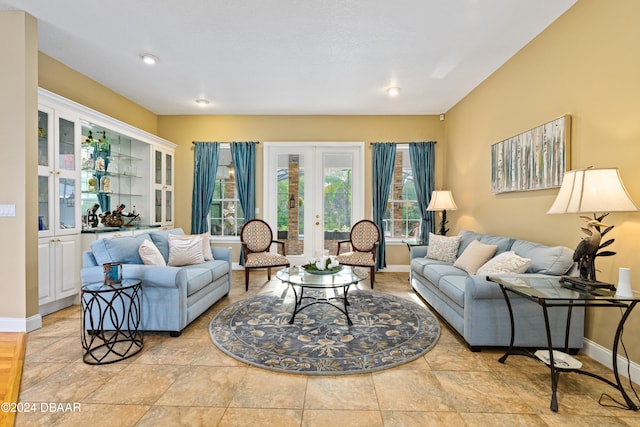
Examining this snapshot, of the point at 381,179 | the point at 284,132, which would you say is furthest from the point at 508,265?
the point at 284,132

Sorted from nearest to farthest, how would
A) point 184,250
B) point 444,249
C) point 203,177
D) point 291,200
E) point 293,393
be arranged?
point 293,393, point 184,250, point 444,249, point 203,177, point 291,200

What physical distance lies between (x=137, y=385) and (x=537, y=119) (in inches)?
165

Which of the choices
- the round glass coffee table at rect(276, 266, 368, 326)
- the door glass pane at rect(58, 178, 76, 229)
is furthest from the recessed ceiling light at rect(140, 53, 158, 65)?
the round glass coffee table at rect(276, 266, 368, 326)

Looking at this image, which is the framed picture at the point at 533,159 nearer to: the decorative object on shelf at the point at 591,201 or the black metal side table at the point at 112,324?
the decorative object on shelf at the point at 591,201

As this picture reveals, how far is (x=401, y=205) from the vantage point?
5.68 meters


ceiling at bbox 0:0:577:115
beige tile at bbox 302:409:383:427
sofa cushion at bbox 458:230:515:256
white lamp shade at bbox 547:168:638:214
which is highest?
ceiling at bbox 0:0:577:115

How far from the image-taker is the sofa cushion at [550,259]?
246 cm

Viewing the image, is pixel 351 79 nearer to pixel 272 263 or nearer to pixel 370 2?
pixel 370 2

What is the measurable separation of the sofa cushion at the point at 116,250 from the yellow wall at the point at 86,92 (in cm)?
215

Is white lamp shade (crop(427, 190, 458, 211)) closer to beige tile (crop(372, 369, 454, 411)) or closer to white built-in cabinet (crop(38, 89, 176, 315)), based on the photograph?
beige tile (crop(372, 369, 454, 411))

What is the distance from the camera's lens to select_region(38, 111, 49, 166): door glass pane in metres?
3.13

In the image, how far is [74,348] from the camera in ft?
8.42

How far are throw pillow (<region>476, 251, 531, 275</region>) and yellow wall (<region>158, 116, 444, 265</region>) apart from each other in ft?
9.01

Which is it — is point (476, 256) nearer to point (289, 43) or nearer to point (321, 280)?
point (321, 280)
